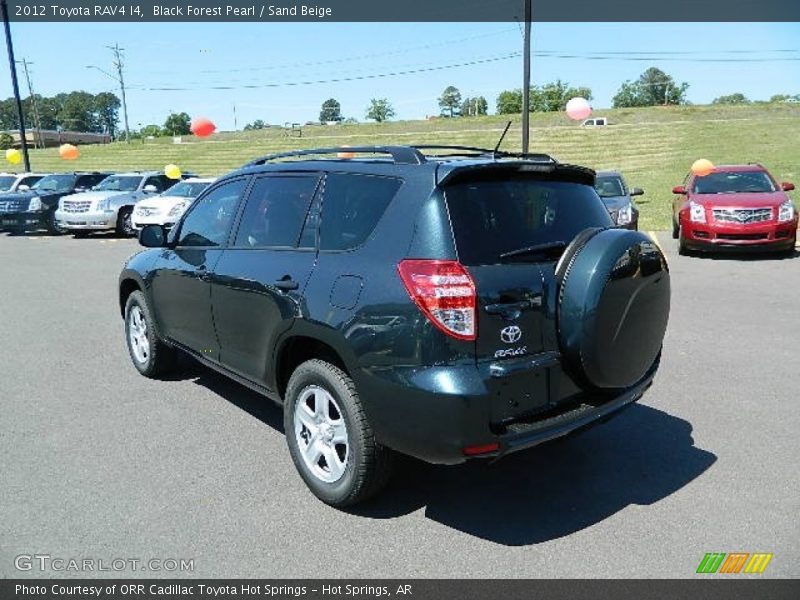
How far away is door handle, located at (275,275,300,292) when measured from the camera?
3422 mm

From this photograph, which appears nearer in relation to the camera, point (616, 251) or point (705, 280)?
point (616, 251)

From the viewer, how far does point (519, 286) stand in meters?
2.96

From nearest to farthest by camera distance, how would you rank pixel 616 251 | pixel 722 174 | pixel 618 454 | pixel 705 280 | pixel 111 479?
pixel 616 251 → pixel 111 479 → pixel 618 454 → pixel 705 280 → pixel 722 174

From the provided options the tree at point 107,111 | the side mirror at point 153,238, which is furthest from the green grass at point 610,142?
the tree at point 107,111

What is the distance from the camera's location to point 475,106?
141m

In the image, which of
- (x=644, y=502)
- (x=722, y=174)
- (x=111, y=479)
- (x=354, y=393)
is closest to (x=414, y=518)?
(x=354, y=393)

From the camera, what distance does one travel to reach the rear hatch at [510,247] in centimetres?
288

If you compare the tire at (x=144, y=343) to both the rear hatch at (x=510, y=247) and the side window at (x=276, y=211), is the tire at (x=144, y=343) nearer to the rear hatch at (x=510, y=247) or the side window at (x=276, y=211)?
the side window at (x=276, y=211)

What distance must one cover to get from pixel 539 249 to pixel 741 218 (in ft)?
31.8

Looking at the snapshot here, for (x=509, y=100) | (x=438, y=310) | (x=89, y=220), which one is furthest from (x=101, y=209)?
(x=509, y=100)

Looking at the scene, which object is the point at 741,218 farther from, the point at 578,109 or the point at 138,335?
the point at 578,109

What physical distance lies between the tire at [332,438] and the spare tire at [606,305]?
1.05 meters

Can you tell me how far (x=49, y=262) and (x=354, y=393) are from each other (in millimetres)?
12101

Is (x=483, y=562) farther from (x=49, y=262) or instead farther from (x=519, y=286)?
(x=49, y=262)
